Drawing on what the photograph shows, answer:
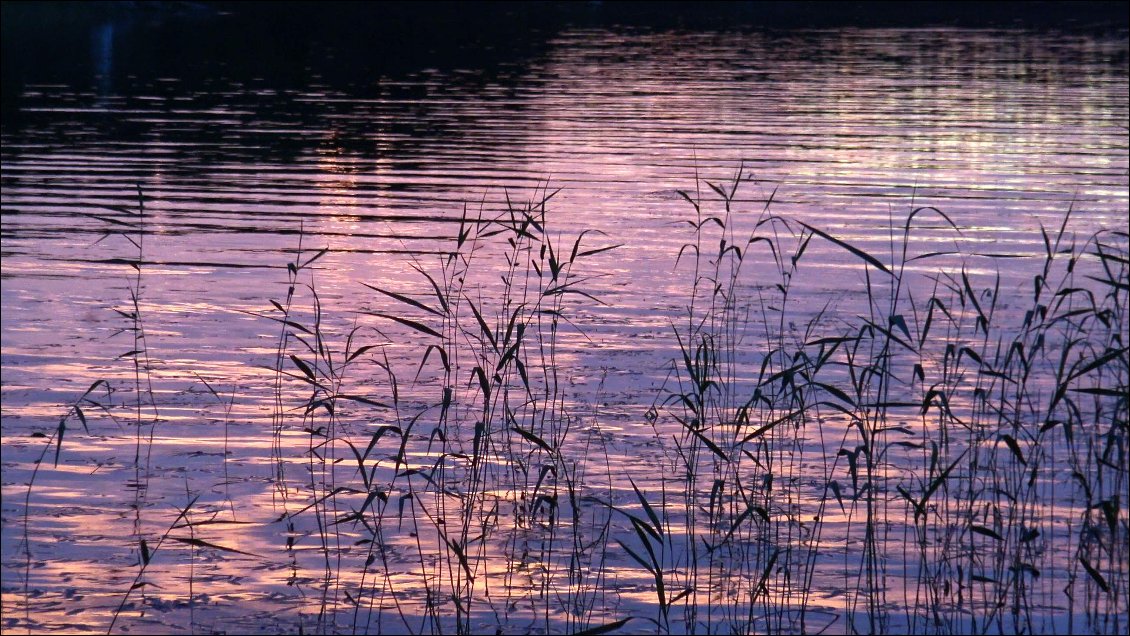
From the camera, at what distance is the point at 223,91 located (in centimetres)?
2964

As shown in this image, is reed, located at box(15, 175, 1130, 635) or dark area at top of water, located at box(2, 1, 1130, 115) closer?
reed, located at box(15, 175, 1130, 635)

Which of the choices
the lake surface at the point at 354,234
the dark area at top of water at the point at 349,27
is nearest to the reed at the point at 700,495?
the lake surface at the point at 354,234

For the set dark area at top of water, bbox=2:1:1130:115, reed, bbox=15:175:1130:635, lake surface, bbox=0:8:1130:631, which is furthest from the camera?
dark area at top of water, bbox=2:1:1130:115

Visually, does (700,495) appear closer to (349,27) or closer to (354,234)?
(354,234)

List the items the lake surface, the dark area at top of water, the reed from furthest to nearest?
the dark area at top of water, the lake surface, the reed

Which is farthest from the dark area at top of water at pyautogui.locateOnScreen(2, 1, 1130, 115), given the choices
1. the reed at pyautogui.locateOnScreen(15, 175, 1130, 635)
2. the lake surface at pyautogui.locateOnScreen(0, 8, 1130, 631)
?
the reed at pyautogui.locateOnScreen(15, 175, 1130, 635)

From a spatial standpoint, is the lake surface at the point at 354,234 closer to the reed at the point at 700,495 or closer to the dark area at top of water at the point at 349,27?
the reed at the point at 700,495

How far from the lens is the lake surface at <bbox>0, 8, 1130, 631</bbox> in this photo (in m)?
5.80

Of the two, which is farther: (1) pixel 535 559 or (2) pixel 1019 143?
(2) pixel 1019 143

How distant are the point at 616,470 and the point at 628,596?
147 centimetres

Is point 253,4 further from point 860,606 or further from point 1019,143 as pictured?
point 860,606

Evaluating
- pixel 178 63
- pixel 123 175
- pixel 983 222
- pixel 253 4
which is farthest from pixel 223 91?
pixel 253 4

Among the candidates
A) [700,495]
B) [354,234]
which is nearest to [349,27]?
[354,234]

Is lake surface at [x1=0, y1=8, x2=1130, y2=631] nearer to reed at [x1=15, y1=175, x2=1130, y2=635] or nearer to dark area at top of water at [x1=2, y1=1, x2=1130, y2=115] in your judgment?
reed at [x1=15, y1=175, x2=1130, y2=635]
